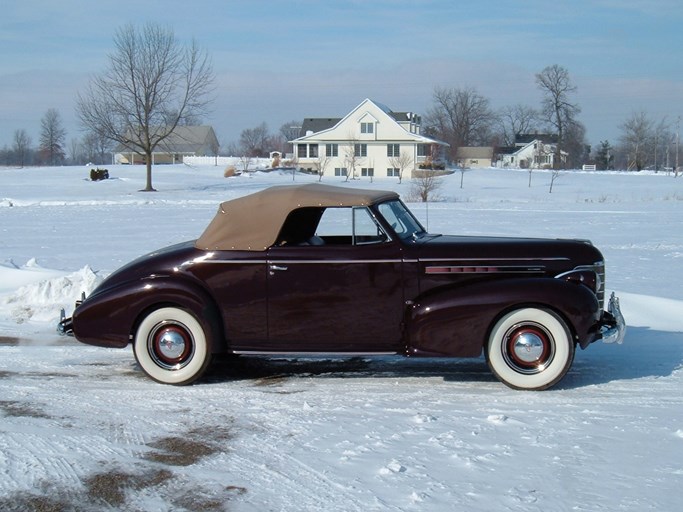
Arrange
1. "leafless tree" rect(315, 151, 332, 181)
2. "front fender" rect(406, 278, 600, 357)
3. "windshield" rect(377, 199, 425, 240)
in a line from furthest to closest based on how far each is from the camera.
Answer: "leafless tree" rect(315, 151, 332, 181) < "windshield" rect(377, 199, 425, 240) < "front fender" rect(406, 278, 600, 357)

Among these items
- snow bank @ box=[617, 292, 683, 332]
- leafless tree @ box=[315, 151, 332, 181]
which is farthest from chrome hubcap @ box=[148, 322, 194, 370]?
leafless tree @ box=[315, 151, 332, 181]

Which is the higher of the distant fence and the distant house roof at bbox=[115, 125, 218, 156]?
the distant house roof at bbox=[115, 125, 218, 156]

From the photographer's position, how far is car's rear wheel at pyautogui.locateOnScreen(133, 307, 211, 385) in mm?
6957

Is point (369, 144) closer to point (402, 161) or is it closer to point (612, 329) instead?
point (402, 161)

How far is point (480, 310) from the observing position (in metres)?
6.58

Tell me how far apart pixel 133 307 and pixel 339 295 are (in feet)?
5.75

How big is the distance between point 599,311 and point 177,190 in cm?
4496

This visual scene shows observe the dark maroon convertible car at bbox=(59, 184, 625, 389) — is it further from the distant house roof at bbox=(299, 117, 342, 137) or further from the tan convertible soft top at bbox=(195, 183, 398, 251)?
the distant house roof at bbox=(299, 117, 342, 137)

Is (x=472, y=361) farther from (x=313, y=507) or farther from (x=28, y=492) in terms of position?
(x=28, y=492)

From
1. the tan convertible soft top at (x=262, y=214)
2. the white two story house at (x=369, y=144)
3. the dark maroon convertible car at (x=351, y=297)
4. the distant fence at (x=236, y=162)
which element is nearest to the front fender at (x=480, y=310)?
the dark maroon convertible car at (x=351, y=297)

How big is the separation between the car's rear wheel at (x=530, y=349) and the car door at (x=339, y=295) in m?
0.81

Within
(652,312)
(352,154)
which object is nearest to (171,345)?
(652,312)

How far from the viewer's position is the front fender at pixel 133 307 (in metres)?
6.94

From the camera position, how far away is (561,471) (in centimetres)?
479
